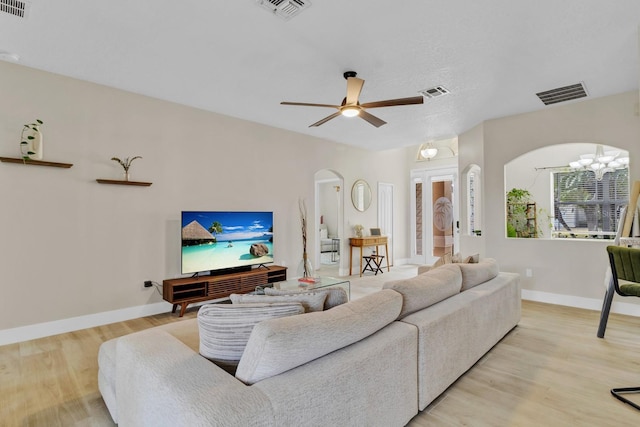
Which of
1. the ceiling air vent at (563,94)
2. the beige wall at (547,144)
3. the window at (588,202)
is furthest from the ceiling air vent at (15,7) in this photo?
the window at (588,202)

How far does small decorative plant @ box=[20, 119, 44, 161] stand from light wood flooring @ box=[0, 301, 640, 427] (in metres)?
1.87

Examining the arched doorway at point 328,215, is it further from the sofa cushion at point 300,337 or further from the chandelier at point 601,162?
the sofa cushion at point 300,337

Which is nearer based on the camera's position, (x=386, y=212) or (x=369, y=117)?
(x=369, y=117)

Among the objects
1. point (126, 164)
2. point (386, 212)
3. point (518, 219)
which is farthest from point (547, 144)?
point (126, 164)

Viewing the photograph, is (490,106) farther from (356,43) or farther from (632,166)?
(356,43)

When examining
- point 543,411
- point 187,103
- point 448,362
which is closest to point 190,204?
point 187,103

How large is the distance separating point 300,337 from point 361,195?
5870mm

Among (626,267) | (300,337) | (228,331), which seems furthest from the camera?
(626,267)

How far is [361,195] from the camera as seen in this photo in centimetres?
705

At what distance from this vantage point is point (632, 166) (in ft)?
12.7

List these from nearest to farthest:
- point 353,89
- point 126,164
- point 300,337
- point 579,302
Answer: point 300,337, point 353,89, point 126,164, point 579,302

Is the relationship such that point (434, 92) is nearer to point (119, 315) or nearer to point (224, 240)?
point (224, 240)

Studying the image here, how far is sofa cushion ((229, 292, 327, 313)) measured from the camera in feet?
5.60

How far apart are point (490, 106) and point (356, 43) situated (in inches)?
102
